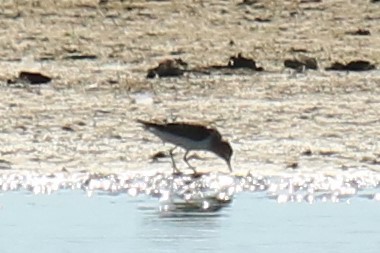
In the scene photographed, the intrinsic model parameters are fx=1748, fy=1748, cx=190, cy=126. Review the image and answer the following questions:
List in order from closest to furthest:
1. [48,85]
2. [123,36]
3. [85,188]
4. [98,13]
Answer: [85,188], [48,85], [123,36], [98,13]

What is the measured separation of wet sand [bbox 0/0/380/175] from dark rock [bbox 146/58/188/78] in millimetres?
113

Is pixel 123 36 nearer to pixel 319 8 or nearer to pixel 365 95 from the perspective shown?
pixel 319 8

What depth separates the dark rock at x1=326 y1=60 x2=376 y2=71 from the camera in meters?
13.4

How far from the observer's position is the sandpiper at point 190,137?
1027 cm

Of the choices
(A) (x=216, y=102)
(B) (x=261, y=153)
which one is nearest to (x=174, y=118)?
(A) (x=216, y=102)

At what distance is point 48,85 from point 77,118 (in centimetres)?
132

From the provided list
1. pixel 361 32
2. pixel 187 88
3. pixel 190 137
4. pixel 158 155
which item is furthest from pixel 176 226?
pixel 361 32

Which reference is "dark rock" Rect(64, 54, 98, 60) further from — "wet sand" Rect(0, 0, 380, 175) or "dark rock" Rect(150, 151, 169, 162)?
"dark rock" Rect(150, 151, 169, 162)

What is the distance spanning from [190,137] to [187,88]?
7.67ft

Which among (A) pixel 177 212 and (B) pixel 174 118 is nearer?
(A) pixel 177 212

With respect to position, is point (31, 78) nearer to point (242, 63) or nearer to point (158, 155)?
point (242, 63)

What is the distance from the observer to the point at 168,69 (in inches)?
524

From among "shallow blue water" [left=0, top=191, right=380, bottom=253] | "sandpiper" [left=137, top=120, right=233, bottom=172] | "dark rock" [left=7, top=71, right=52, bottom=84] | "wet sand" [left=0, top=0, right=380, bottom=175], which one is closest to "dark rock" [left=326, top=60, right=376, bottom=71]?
"wet sand" [left=0, top=0, right=380, bottom=175]

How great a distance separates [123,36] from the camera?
15.2 metres
